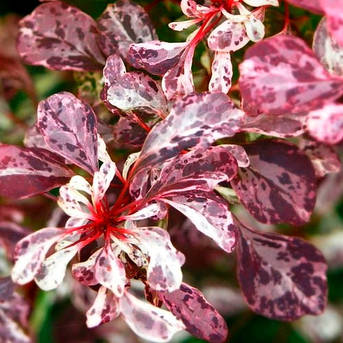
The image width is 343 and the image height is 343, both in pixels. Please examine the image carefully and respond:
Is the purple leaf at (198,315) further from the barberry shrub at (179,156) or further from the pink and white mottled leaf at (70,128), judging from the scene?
the pink and white mottled leaf at (70,128)

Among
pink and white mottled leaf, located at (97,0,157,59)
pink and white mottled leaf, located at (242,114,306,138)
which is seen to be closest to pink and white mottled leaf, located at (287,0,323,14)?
pink and white mottled leaf, located at (242,114,306,138)

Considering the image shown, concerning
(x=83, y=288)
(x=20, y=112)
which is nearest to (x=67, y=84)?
(x=20, y=112)

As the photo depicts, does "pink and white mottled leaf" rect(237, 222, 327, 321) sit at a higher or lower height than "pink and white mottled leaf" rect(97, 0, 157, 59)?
lower

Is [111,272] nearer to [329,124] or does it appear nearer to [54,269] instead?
[54,269]

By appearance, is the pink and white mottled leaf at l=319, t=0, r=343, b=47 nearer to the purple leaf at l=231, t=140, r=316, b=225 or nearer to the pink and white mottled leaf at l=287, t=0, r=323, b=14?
the pink and white mottled leaf at l=287, t=0, r=323, b=14

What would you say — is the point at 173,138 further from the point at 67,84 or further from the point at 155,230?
the point at 67,84

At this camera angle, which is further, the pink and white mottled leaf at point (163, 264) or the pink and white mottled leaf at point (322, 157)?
the pink and white mottled leaf at point (322, 157)

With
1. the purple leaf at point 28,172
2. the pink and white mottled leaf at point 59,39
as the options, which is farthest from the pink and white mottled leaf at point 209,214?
the pink and white mottled leaf at point 59,39
